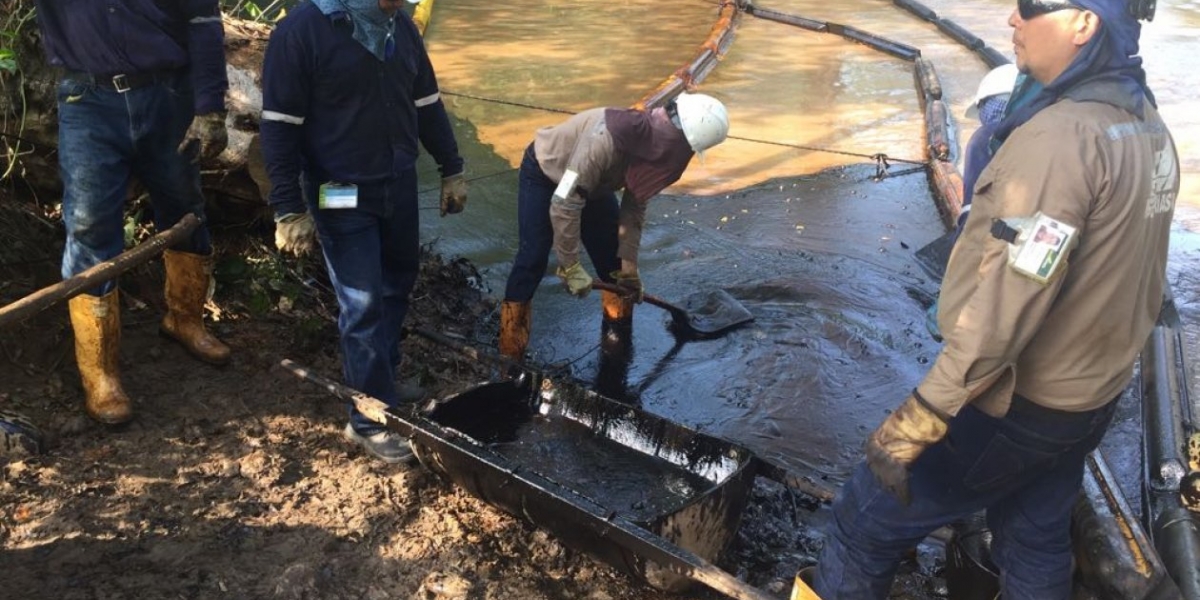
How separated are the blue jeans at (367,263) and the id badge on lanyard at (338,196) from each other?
0.05m

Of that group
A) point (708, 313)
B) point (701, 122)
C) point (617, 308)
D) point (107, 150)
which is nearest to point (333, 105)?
point (107, 150)

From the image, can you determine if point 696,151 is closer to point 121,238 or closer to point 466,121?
point 121,238

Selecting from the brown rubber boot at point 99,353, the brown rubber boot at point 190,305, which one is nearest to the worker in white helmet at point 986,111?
the brown rubber boot at point 190,305

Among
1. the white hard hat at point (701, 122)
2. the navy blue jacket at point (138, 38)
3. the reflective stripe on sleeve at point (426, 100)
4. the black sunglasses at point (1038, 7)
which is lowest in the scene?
the white hard hat at point (701, 122)

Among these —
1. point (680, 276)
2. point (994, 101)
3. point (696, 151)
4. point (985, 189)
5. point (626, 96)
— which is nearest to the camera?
point (985, 189)

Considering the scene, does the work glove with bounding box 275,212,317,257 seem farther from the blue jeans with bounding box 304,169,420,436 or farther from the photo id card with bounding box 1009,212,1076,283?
the photo id card with bounding box 1009,212,1076,283

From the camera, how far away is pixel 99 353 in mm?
3924

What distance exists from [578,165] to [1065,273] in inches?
105

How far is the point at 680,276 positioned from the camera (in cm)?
659

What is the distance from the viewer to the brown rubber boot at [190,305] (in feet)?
14.2

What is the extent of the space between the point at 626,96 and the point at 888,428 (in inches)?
329

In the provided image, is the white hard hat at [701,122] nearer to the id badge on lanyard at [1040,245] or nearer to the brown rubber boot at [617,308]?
the brown rubber boot at [617,308]

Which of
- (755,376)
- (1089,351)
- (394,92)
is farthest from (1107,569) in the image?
(394,92)

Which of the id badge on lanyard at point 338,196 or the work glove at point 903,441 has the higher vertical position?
the id badge on lanyard at point 338,196
